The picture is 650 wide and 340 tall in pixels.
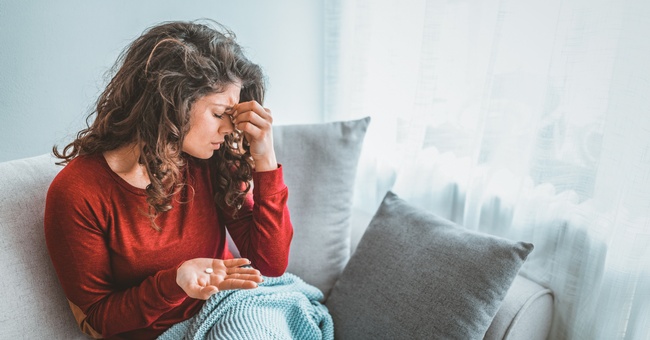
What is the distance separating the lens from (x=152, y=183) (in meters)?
1.00

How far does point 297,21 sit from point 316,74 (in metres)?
0.21

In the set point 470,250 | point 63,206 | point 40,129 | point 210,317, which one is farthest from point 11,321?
point 470,250

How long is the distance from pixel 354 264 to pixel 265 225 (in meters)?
0.31

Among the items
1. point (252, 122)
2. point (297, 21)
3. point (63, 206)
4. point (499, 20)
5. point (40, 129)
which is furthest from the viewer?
point (297, 21)

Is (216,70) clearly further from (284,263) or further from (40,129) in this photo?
(40,129)

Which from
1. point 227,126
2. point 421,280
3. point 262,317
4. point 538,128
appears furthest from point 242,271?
point 538,128

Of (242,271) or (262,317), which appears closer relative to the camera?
(242,271)

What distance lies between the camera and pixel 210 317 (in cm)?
106

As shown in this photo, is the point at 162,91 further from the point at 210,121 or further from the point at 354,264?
the point at 354,264

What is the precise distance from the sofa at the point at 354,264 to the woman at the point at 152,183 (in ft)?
0.33

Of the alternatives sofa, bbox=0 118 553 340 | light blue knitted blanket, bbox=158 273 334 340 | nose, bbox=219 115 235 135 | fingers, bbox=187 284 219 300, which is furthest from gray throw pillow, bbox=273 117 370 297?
fingers, bbox=187 284 219 300

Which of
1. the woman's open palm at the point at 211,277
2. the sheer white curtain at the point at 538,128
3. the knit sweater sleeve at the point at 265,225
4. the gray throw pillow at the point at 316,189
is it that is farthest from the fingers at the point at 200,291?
the sheer white curtain at the point at 538,128

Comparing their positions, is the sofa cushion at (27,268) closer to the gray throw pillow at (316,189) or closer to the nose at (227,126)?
the nose at (227,126)

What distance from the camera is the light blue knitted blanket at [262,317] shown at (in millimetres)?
1030
